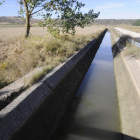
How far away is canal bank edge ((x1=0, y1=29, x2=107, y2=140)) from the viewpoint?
3321 mm

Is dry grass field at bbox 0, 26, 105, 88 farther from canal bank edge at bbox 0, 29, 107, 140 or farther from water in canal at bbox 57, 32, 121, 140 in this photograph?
water in canal at bbox 57, 32, 121, 140

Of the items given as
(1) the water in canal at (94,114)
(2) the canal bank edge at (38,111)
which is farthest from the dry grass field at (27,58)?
(1) the water in canal at (94,114)

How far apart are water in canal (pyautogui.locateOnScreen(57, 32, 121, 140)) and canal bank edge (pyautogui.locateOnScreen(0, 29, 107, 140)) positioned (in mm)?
514

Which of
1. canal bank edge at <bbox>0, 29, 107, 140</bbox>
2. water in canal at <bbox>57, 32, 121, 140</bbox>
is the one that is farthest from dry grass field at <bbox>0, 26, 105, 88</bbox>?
water in canal at <bbox>57, 32, 121, 140</bbox>

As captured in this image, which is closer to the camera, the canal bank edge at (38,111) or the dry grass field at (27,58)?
the canal bank edge at (38,111)

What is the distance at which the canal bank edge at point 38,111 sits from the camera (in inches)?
131

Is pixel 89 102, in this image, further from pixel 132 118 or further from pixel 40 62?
pixel 40 62

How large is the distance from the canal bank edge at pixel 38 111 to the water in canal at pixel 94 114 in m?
0.51

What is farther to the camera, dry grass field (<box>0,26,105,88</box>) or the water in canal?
dry grass field (<box>0,26,105,88</box>)

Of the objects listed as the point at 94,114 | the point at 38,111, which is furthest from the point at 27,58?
the point at 94,114

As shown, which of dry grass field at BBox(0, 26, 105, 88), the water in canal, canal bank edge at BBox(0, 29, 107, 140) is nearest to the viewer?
canal bank edge at BBox(0, 29, 107, 140)

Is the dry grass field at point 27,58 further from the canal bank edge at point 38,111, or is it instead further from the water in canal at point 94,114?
the water in canal at point 94,114

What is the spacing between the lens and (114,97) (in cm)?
742

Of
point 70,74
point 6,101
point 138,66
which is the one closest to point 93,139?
point 6,101
